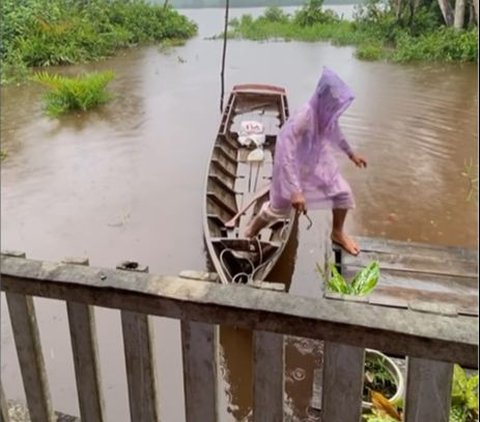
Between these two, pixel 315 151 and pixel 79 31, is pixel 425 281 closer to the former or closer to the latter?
pixel 315 151

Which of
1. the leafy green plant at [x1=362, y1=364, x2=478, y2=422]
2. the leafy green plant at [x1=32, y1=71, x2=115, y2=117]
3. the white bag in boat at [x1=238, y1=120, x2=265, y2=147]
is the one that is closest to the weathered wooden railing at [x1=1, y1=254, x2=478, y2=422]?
the leafy green plant at [x1=362, y1=364, x2=478, y2=422]

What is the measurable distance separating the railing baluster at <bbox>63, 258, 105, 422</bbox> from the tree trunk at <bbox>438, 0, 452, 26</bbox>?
419 inches

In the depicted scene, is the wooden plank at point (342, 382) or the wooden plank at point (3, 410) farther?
the wooden plank at point (3, 410)

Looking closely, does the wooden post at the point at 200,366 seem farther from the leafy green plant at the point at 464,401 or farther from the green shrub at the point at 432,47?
the green shrub at the point at 432,47

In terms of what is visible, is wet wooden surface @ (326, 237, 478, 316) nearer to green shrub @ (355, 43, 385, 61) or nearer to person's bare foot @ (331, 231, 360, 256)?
person's bare foot @ (331, 231, 360, 256)

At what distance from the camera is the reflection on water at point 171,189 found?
257 centimetres

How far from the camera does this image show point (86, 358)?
113cm

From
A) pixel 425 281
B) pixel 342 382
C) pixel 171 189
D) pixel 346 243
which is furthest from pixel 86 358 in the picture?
pixel 171 189

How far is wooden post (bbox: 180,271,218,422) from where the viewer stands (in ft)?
3.24

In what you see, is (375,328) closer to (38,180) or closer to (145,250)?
(145,250)

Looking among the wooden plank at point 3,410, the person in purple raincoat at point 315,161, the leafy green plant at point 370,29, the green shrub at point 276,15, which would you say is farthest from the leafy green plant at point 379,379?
the green shrub at point 276,15

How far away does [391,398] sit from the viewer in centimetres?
182

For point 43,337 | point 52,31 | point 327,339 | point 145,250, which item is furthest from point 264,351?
point 52,31

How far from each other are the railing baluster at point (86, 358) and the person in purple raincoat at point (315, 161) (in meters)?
1.71
